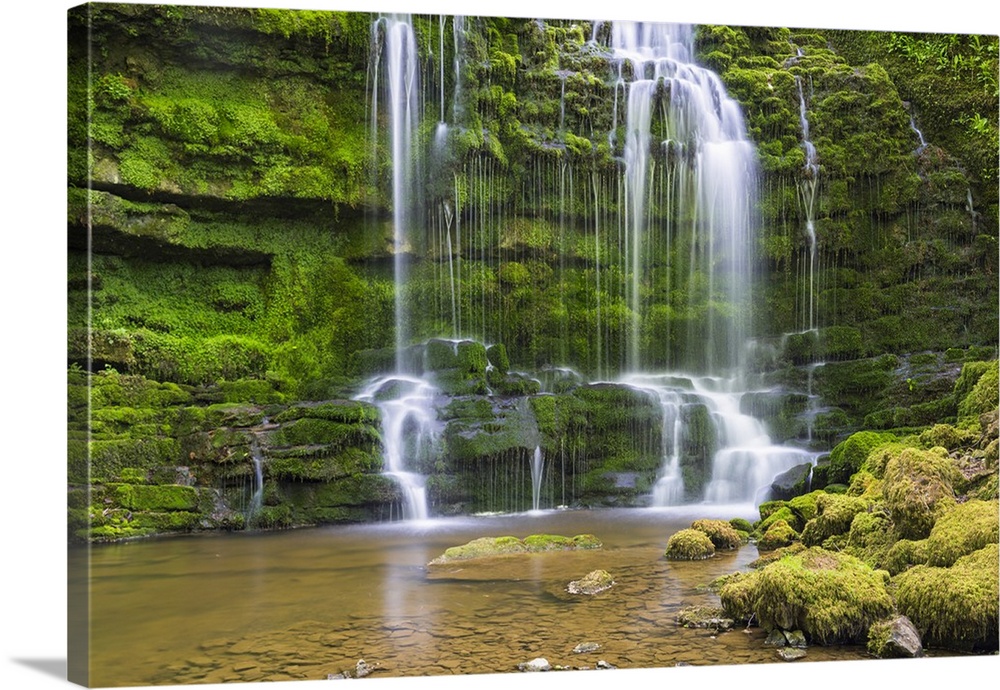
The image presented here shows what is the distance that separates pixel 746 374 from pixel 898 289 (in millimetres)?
1651

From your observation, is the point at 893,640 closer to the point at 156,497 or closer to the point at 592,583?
the point at 592,583

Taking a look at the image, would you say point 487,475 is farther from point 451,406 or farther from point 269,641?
point 269,641

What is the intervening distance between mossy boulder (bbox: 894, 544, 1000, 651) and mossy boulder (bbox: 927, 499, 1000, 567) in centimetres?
8

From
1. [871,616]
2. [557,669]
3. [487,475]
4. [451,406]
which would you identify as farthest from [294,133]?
[871,616]

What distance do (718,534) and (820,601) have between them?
1551 mm

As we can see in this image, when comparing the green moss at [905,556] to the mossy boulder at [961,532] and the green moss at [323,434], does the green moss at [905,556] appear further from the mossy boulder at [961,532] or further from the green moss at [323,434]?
the green moss at [323,434]

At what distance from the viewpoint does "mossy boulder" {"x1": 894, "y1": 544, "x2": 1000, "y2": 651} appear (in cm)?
874

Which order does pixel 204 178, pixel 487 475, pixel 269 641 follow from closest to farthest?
pixel 269 641 < pixel 487 475 < pixel 204 178

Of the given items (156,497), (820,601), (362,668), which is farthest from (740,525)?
(156,497)

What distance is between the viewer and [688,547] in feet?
31.5

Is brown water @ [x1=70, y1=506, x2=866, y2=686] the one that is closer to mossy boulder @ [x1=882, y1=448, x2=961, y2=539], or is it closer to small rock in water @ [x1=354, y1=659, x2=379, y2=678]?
small rock in water @ [x1=354, y1=659, x2=379, y2=678]

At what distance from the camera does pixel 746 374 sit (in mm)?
10438

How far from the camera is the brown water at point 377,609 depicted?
782cm

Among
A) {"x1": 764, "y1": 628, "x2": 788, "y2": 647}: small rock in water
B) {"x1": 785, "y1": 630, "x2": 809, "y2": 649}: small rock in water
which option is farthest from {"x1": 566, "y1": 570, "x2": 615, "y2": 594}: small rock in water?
{"x1": 785, "y1": 630, "x2": 809, "y2": 649}: small rock in water
